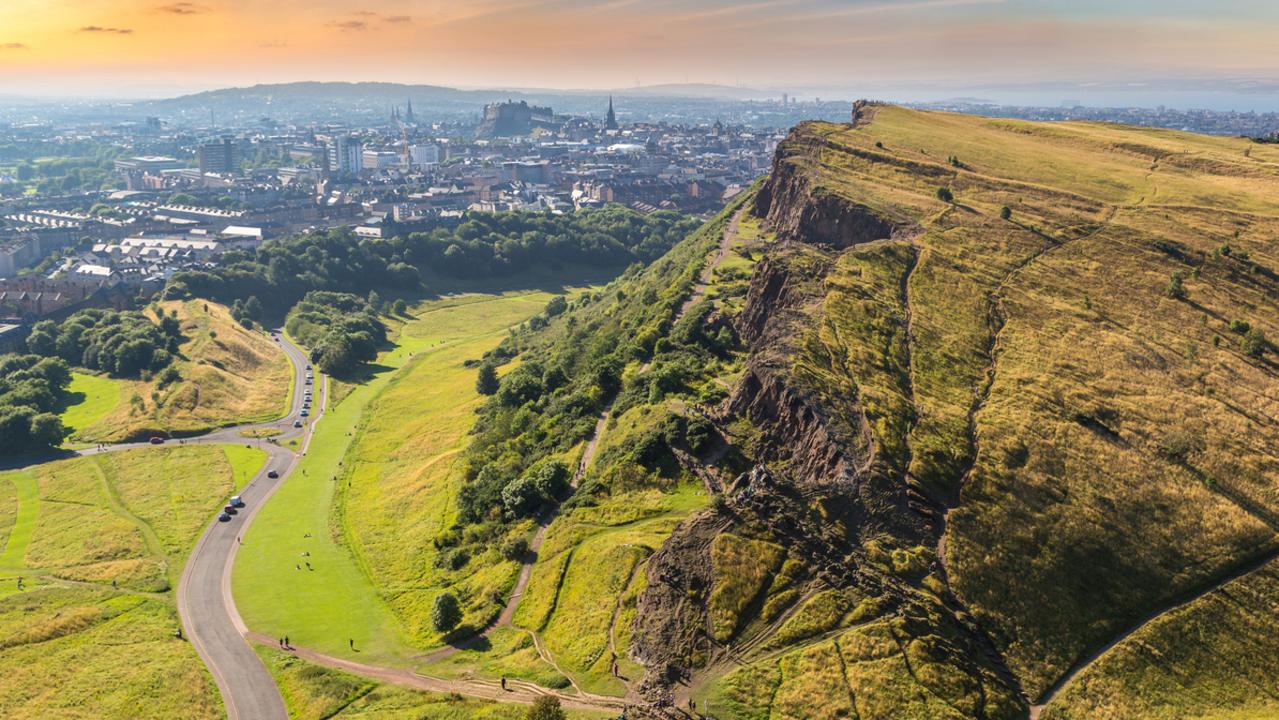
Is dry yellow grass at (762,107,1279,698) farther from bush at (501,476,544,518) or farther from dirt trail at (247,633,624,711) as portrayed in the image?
bush at (501,476,544,518)

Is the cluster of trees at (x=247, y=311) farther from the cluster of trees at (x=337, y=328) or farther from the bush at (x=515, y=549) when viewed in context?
the bush at (x=515, y=549)

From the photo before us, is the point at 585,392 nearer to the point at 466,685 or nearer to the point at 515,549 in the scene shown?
the point at 515,549

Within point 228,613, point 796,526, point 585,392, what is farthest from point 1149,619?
point 228,613

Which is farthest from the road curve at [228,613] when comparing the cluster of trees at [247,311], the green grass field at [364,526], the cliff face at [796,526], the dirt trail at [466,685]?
the cluster of trees at [247,311]

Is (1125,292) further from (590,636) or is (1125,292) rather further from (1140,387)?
(590,636)

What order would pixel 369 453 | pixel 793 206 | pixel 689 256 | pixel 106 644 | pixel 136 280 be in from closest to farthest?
pixel 106 644 → pixel 369 453 → pixel 793 206 → pixel 689 256 → pixel 136 280

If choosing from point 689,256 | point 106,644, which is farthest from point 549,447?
point 689,256

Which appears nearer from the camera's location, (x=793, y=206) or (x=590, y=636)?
(x=590, y=636)
